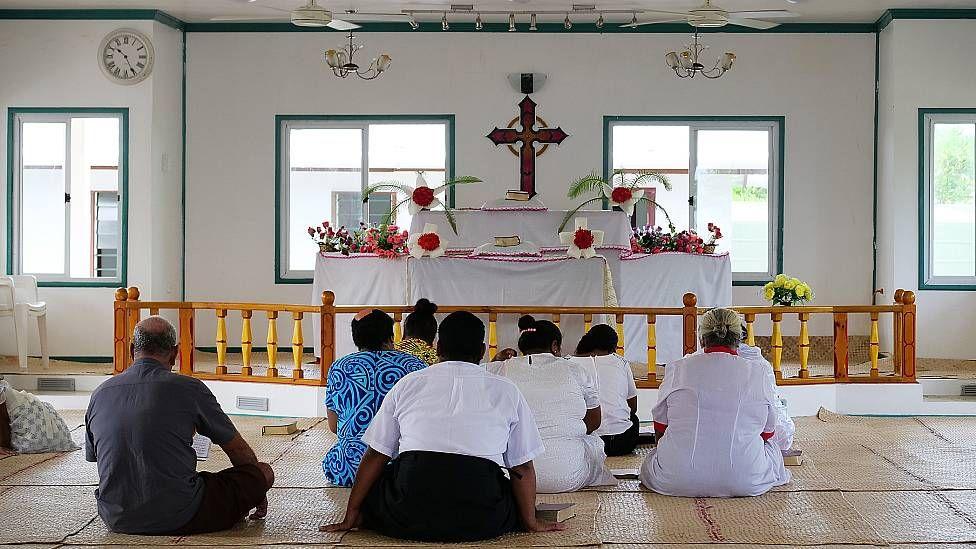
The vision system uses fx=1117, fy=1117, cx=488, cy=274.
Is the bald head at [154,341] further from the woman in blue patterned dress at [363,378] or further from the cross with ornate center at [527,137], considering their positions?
the cross with ornate center at [527,137]

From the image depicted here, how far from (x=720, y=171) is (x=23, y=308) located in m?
7.17

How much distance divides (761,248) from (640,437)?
5.39 metres

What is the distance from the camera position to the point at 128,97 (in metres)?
11.3

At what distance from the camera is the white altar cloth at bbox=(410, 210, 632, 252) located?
8977 mm

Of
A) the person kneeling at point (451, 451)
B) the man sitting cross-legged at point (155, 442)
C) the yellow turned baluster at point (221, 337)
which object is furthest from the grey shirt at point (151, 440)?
the yellow turned baluster at point (221, 337)

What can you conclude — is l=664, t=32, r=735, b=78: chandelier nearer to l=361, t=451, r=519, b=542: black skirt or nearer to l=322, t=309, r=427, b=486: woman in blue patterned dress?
l=322, t=309, r=427, b=486: woman in blue patterned dress

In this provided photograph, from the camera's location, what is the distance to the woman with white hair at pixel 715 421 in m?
5.29

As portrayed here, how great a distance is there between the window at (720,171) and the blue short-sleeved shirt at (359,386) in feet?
22.8

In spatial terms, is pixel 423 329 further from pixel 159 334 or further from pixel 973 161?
pixel 973 161

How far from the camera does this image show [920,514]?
16.8 feet

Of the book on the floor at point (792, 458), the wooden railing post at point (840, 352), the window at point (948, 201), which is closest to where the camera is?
the book on the floor at point (792, 458)

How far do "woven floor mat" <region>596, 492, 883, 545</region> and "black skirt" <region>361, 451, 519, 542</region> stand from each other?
A: 508 millimetres

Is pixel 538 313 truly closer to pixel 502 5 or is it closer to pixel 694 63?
pixel 694 63

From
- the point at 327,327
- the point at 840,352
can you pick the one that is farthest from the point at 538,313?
the point at 840,352
